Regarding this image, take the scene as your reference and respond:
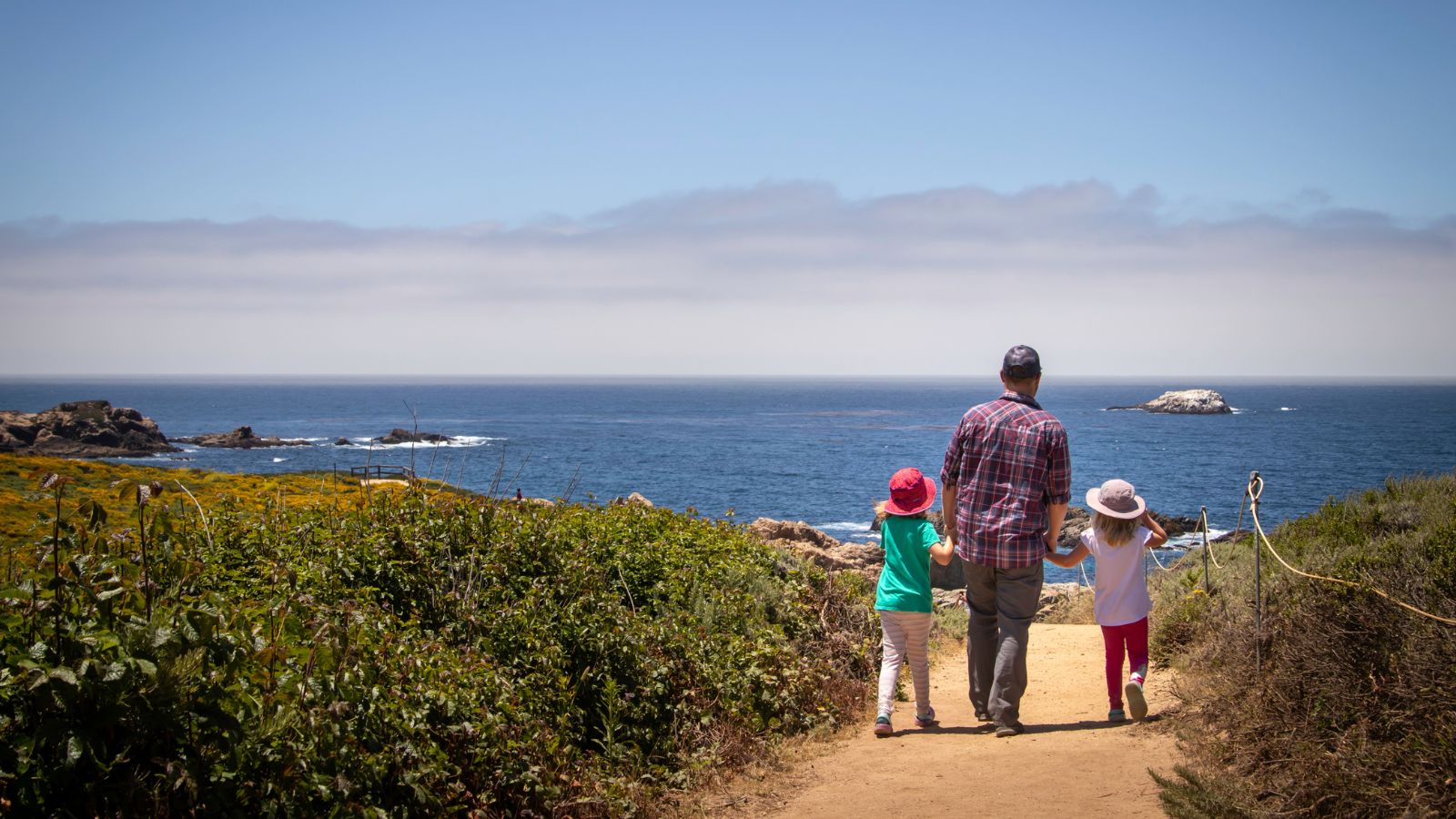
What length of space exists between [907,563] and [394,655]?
3.15m

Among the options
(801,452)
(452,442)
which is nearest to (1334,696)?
(452,442)

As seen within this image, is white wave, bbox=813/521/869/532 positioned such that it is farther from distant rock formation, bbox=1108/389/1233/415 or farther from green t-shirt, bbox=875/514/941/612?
distant rock formation, bbox=1108/389/1233/415

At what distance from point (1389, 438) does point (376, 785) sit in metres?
108

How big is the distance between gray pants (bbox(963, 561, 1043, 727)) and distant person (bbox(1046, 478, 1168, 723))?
481mm

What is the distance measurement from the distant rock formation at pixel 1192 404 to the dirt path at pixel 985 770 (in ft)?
499

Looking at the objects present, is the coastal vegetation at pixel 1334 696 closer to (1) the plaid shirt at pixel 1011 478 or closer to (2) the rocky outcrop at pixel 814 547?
(1) the plaid shirt at pixel 1011 478

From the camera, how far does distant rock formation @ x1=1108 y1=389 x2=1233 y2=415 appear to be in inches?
5723

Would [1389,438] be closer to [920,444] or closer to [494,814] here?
[920,444]

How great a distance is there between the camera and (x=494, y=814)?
458 cm

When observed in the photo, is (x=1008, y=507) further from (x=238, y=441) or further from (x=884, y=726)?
(x=238, y=441)

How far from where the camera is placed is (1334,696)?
4.47 metres

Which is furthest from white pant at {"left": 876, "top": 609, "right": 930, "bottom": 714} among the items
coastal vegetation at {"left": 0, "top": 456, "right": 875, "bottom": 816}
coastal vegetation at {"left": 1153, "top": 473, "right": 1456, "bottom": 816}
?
coastal vegetation at {"left": 1153, "top": 473, "right": 1456, "bottom": 816}

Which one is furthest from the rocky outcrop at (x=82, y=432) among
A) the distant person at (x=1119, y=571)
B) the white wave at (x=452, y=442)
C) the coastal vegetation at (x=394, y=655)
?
the distant person at (x=1119, y=571)

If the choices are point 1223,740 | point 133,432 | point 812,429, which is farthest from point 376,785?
point 812,429
